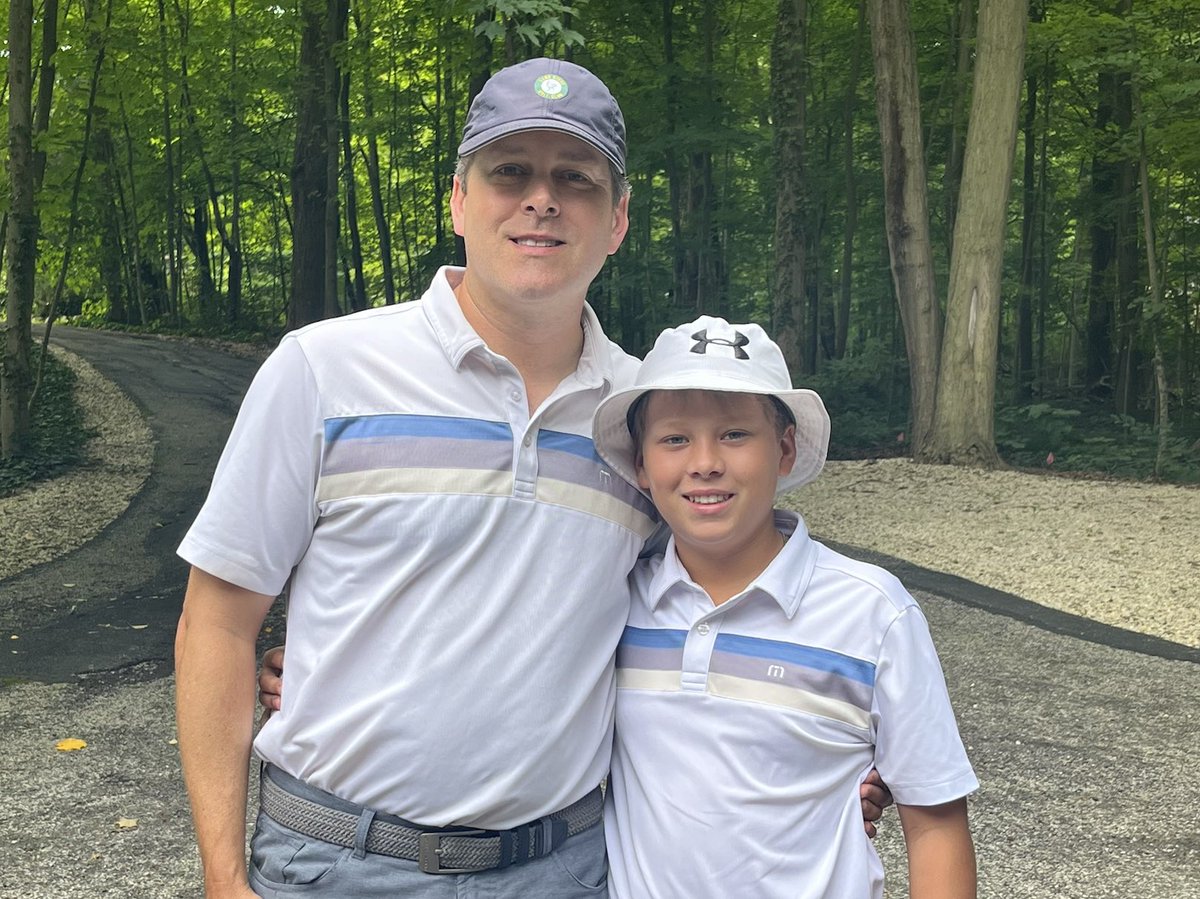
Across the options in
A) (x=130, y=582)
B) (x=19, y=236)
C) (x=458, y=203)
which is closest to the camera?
(x=458, y=203)

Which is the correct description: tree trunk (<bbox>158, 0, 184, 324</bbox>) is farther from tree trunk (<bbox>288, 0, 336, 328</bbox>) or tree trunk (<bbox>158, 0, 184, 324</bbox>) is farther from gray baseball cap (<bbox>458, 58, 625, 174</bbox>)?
gray baseball cap (<bbox>458, 58, 625, 174</bbox>)

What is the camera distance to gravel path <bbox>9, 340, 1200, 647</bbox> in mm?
10312

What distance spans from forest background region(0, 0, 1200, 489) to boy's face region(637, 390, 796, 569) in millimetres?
6139

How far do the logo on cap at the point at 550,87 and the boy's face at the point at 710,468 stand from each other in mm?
504

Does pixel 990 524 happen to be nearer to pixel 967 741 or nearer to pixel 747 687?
pixel 967 741

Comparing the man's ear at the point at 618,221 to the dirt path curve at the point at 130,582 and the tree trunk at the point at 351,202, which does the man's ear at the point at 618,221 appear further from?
the tree trunk at the point at 351,202

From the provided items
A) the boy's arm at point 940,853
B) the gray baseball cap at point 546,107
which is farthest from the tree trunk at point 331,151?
the boy's arm at point 940,853

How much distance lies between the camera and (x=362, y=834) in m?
1.89

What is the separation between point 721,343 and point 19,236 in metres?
12.7

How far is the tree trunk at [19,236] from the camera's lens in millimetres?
12414

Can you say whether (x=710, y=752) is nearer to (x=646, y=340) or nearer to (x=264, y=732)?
(x=264, y=732)

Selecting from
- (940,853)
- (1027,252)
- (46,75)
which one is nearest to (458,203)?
(940,853)

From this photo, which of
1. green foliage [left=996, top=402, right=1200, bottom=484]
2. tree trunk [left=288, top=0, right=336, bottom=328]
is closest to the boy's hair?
green foliage [left=996, top=402, right=1200, bottom=484]

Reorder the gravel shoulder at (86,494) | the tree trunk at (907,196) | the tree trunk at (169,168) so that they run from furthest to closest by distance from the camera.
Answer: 1. the tree trunk at (169,168)
2. the tree trunk at (907,196)
3. the gravel shoulder at (86,494)
